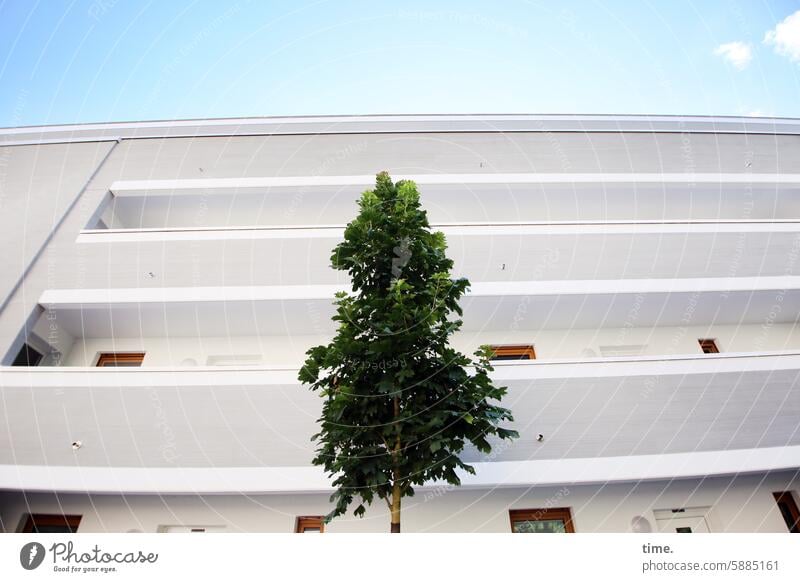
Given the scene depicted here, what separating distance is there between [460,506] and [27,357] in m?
10.4

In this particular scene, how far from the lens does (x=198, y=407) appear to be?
866cm

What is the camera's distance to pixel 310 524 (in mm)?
8383

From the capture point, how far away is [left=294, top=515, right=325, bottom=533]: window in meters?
8.31

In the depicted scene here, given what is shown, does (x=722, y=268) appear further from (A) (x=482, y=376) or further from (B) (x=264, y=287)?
(B) (x=264, y=287)

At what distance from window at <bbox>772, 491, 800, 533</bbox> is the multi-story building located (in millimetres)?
35

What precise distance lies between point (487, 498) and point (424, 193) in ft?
27.6

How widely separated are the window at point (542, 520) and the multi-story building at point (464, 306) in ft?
0.13

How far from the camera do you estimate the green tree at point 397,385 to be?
5027 mm

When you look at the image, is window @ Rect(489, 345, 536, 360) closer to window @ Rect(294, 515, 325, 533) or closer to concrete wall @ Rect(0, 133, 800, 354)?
window @ Rect(294, 515, 325, 533)

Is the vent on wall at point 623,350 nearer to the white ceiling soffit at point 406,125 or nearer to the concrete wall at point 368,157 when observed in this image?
the concrete wall at point 368,157

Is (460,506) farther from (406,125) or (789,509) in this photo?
(406,125)

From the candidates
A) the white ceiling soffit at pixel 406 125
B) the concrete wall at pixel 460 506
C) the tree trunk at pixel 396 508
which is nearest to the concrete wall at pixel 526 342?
the concrete wall at pixel 460 506
